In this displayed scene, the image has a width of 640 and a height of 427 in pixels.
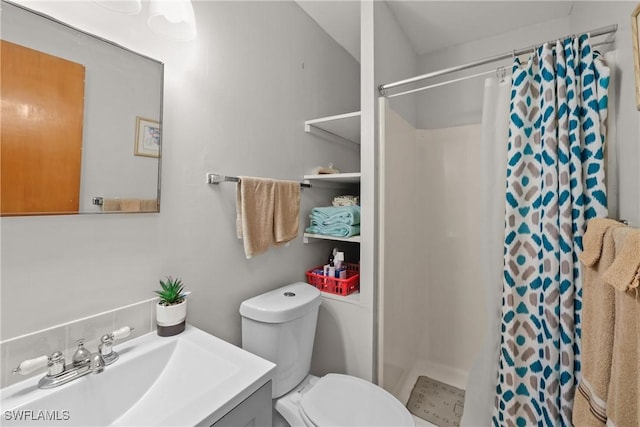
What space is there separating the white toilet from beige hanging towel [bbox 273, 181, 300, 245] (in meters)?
0.30

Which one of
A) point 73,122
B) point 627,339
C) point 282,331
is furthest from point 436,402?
point 73,122

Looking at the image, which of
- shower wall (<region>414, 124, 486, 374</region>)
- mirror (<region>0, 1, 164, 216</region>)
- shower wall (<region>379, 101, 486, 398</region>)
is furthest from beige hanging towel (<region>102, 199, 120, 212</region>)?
shower wall (<region>414, 124, 486, 374</region>)

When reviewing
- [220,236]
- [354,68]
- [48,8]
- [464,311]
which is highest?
[354,68]

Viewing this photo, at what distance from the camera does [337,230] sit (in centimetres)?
154

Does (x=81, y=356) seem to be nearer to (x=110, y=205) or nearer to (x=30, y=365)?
(x=30, y=365)

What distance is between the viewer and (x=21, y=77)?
0.68 meters

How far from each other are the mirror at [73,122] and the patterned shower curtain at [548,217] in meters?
1.47

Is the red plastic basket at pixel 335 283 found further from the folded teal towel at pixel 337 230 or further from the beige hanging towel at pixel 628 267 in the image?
the beige hanging towel at pixel 628 267

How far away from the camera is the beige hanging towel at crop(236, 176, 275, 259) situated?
3.89 ft

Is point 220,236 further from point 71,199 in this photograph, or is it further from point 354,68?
point 354,68

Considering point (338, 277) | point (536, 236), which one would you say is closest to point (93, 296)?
point (338, 277)

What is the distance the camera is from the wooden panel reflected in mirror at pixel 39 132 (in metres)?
0.67

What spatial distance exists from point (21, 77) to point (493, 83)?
1.71 m

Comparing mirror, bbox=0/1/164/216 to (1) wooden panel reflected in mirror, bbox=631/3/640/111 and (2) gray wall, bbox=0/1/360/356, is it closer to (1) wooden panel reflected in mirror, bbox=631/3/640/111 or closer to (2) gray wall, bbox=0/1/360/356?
(2) gray wall, bbox=0/1/360/356
